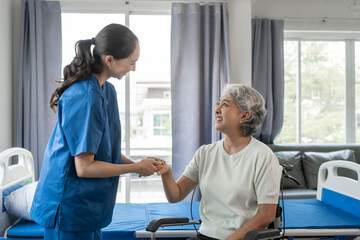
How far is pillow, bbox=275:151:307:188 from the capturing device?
3842mm

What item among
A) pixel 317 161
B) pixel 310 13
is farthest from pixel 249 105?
pixel 310 13

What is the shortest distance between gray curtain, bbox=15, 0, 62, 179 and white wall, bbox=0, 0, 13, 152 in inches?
4.0

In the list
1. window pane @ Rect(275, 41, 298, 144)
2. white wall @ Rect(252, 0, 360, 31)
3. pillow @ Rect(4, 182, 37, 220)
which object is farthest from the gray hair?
window pane @ Rect(275, 41, 298, 144)

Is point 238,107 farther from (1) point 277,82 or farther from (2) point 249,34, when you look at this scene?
(1) point 277,82

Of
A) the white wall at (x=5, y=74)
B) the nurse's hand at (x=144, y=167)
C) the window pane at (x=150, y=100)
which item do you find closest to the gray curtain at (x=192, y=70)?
the window pane at (x=150, y=100)

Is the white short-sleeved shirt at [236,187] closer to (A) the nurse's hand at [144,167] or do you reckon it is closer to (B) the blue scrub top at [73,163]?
(A) the nurse's hand at [144,167]

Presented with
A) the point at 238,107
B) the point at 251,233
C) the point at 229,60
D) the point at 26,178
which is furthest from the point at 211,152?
the point at 229,60

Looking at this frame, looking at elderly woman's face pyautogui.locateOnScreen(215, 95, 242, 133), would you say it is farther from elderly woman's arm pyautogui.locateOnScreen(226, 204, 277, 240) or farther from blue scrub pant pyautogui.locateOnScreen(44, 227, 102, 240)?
blue scrub pant pyautogui.locateOnScreen(44, 227, 102, 240)

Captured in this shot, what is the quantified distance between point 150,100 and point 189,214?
1.95 metres

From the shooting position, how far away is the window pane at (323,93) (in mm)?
4586

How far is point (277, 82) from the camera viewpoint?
13.9 ft

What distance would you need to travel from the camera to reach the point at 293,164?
388 centimetres

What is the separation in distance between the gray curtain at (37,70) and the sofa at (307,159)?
2422mm

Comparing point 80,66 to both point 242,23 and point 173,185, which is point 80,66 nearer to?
point 173,185
